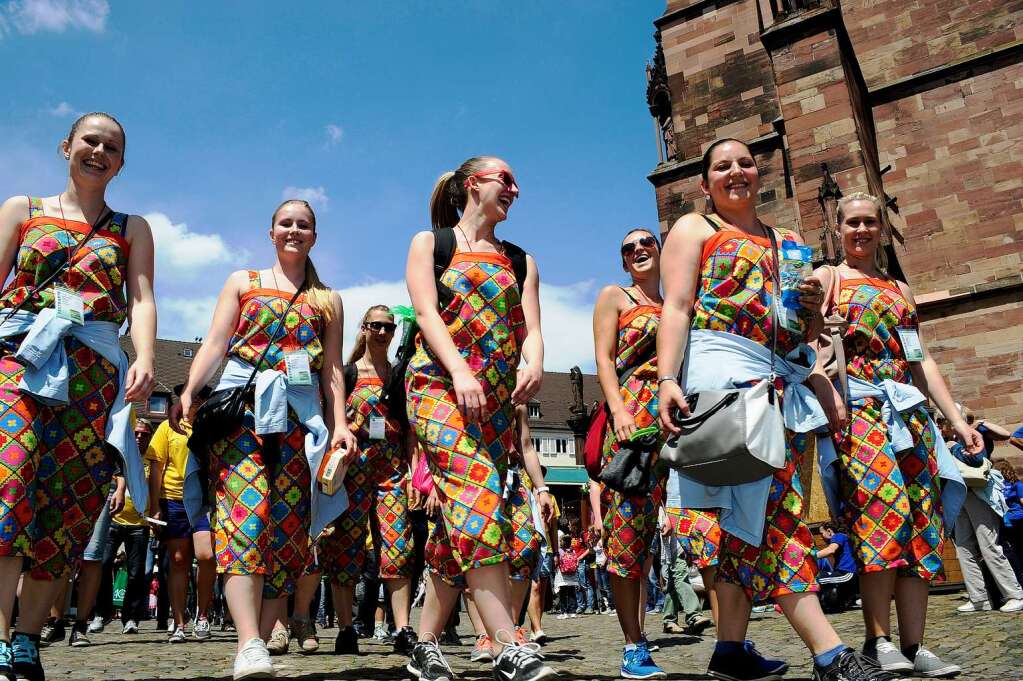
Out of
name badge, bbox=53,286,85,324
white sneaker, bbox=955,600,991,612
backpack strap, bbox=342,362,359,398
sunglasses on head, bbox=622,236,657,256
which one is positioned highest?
sunglasses on head, bbox=622,236,657,256

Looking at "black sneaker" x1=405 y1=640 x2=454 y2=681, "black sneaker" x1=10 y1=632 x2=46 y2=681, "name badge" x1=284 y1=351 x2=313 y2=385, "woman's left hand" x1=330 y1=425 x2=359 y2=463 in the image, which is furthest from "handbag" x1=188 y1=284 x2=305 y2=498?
"black sneaker" x1=405 y1=640 x2=454 y2=681

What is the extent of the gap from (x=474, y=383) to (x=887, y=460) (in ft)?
7.13

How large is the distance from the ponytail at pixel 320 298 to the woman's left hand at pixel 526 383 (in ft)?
4.10

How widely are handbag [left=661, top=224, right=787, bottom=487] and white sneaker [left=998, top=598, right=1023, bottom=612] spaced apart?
22.3ft

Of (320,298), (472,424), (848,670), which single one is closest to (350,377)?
(320,298)

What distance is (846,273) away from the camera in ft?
15.8

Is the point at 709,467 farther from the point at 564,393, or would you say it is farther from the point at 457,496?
the point at 564,393

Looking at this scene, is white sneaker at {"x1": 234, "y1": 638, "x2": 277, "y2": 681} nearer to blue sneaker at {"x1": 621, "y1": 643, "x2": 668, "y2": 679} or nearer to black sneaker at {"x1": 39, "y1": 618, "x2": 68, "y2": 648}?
blue sneaker at {"x1": 621, "y1": 643, "x2": 668, "y2": 679}

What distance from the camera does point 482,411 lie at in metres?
3.51

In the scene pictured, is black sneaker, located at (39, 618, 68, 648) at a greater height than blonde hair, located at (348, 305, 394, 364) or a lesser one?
lesser

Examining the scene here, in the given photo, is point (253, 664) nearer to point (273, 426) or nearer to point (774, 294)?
point (273, 426)

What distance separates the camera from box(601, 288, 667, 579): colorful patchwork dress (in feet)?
15.6

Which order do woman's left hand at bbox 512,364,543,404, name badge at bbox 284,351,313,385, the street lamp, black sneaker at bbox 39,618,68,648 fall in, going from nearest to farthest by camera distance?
1. woman's left hand at bbox 512,364,543,404
2. name badge at bbox 284,351,313,385
3. black sneaker at bbox 39,618,68,648
4. the street lamp

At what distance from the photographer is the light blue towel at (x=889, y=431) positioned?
14.0ft
